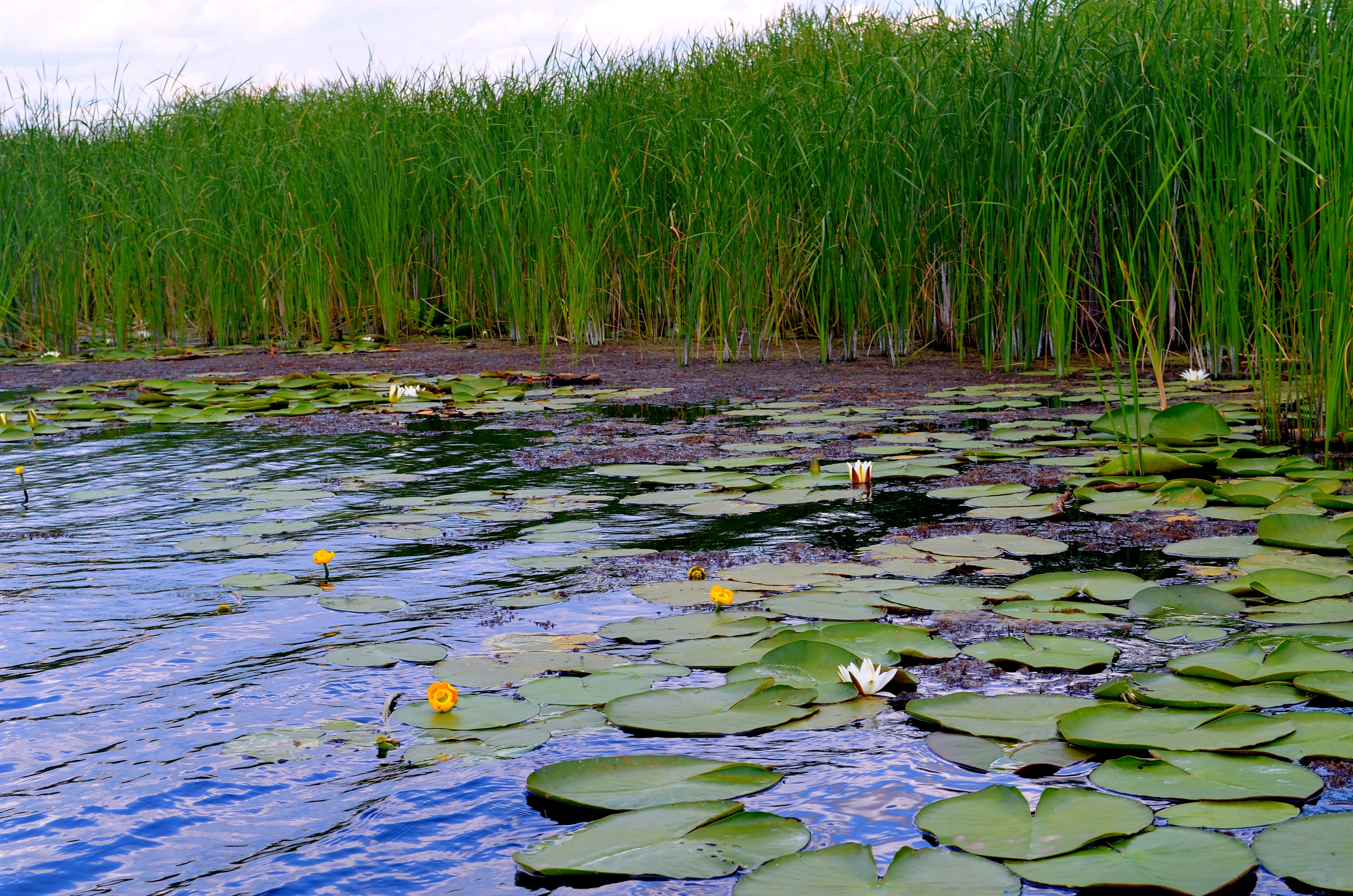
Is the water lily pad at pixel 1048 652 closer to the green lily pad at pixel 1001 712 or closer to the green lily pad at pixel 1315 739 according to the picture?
the green lily pad at pixel 1001 712

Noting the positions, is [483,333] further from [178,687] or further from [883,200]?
[178,687]

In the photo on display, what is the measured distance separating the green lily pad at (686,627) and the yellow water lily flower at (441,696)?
403 millimetres

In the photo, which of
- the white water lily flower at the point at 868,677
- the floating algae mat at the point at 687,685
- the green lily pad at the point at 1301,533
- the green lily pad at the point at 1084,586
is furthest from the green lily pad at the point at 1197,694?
the green lily pad at the point at 1301,533

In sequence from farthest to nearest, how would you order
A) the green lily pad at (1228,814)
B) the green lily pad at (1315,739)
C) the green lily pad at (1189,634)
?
the green lily pad at (1189,634) < the green lily pad at (1315,739) < the green lily pad at (1228,814)

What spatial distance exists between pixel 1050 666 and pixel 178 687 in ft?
4.12

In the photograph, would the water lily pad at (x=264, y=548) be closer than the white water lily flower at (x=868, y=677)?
No

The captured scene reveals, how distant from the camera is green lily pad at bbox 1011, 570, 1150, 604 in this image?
1.94 m

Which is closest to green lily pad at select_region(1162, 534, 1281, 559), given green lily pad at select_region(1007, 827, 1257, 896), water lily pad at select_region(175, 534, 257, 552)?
green lily pad at select_region(1007, 827, 1257, 896)

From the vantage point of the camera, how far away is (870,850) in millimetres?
1089

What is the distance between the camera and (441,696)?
1.44 metres

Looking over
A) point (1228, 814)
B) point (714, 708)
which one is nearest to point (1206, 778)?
point (1228, 814)

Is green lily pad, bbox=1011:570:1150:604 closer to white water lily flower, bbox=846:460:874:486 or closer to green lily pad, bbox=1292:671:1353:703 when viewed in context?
green lily pad, bbox=1292:671:1353:703

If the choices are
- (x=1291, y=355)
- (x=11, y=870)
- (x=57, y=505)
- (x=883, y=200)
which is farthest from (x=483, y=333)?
(x=11, y=870)

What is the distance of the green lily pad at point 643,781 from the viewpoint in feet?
4.03
